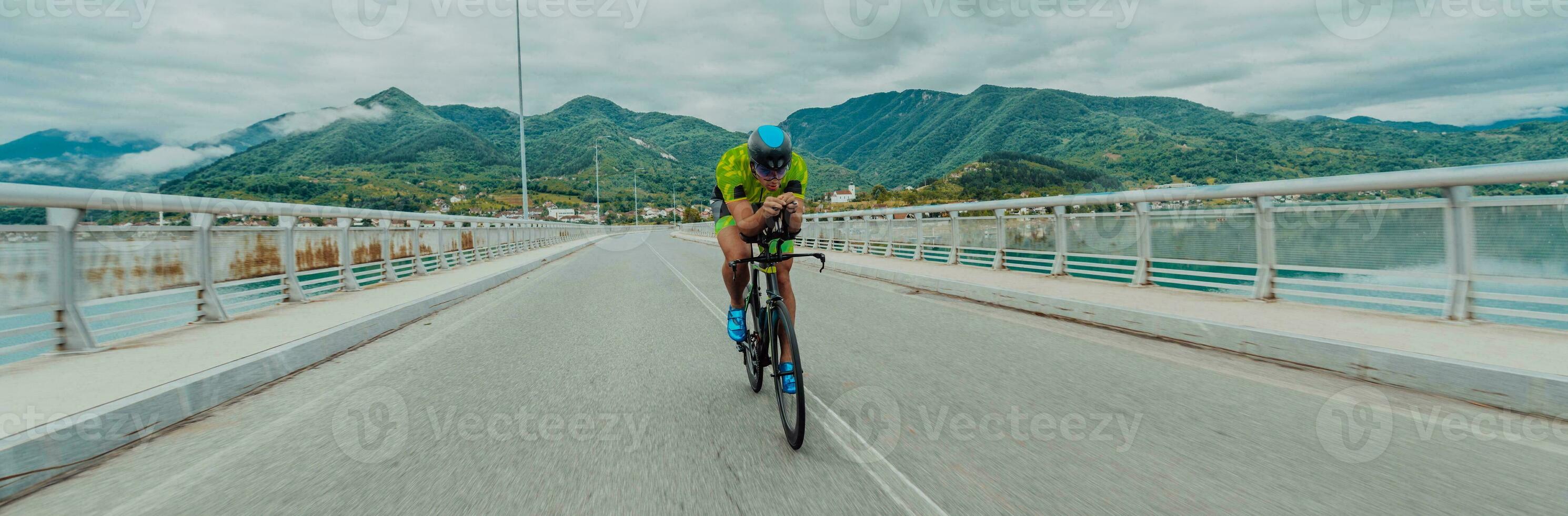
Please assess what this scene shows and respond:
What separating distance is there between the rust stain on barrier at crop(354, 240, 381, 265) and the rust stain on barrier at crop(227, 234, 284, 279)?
2.82 meters

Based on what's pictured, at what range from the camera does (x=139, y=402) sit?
12.5 feet

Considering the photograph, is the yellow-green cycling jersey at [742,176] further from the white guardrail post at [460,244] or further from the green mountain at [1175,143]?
the white guardrail post at [460,244]

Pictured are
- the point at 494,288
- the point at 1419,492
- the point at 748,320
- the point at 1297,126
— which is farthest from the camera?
the point at 1297,126

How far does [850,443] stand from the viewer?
351 centimetres

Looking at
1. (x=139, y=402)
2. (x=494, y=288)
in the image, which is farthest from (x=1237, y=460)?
(x=494, y=288)

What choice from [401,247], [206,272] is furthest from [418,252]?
[206,272]

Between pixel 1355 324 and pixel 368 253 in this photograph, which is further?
pixel 368 253

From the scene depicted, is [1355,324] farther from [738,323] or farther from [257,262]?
[257,262]

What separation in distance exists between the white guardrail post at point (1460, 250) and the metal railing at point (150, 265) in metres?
10.5

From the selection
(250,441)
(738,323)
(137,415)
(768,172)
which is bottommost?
(250,441)

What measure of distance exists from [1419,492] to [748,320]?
20.3ft

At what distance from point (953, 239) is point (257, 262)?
12.0m

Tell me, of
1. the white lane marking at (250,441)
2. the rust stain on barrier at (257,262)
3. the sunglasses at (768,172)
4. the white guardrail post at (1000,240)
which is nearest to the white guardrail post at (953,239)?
the white guardrail post at (1000,240)

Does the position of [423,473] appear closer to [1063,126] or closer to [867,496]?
[867,496]
